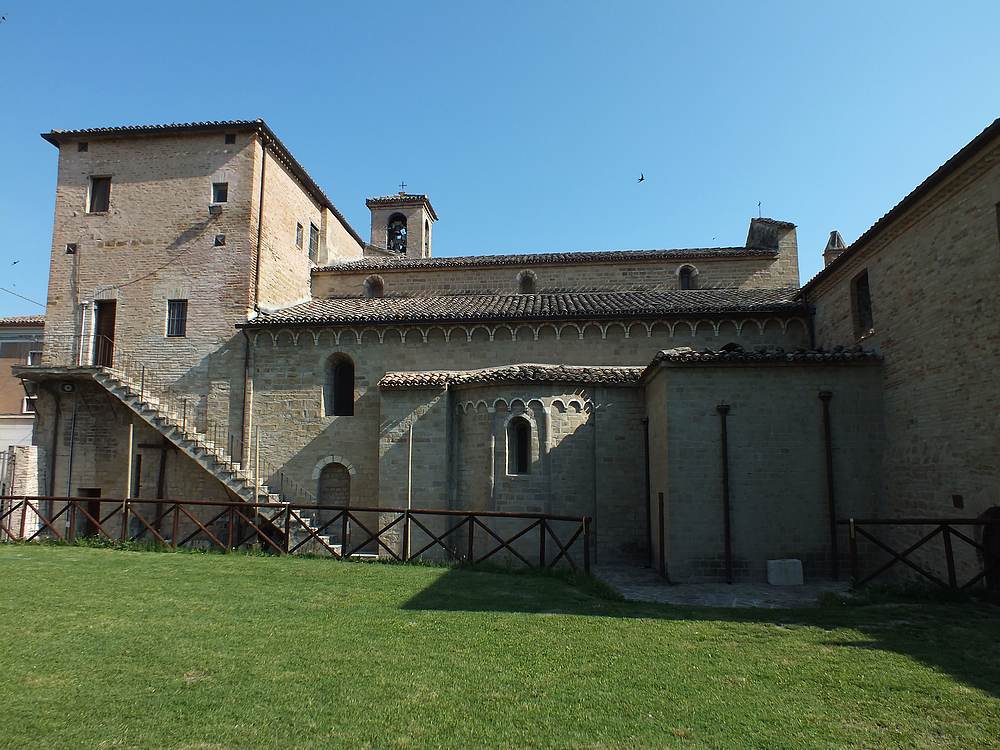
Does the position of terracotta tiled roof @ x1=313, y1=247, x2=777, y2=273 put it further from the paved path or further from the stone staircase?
the paved path

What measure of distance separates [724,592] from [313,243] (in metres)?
20.8

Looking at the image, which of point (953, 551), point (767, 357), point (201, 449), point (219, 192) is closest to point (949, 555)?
point (953, 551)

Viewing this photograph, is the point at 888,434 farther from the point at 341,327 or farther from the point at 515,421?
the point at 341,327

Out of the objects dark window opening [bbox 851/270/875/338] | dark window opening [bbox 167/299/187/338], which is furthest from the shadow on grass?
dark window opening [bbox 167/299/187/338]

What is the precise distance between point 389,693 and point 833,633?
18.2 ft

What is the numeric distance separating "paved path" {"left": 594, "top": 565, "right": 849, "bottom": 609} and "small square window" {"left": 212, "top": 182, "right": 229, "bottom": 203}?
17.4 m

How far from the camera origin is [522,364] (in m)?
18.8

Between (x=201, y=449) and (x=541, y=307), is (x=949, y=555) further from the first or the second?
(x=201, y=449)

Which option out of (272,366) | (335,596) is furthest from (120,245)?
(335,596)

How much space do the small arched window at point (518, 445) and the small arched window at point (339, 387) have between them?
617 cm

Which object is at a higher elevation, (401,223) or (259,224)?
(401,223)

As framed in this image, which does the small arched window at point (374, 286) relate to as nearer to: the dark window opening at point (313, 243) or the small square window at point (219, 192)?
the dark window opening at point (313, 243)

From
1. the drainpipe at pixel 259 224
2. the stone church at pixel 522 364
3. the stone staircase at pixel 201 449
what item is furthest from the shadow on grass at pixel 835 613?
the drainpipe at pixel 259 224

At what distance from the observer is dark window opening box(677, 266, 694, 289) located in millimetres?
24328
